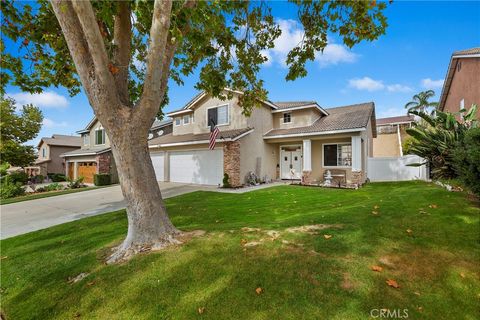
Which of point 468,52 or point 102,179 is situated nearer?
point 468,52

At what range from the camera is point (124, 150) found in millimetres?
4461

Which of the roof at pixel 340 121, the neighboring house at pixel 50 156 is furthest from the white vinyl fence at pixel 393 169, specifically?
the neighboring house at pixel 50 156

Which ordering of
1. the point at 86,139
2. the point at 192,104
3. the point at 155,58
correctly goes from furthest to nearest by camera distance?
the point at 86,139
the point at 192,104
the point at 155,58

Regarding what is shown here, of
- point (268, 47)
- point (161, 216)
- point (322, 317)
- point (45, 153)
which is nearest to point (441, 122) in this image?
point (268, 47)

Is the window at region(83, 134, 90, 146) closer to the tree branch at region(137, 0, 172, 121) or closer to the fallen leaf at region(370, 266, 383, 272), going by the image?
the tree branch at region(137, 0, 172, 121)

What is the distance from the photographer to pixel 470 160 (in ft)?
15.5

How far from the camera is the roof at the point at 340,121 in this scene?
45.7 ft

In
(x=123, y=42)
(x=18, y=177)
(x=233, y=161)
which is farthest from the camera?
(x=18, y=177)

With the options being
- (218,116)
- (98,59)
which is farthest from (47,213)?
(218,116)

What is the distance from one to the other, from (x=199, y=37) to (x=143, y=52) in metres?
4.19

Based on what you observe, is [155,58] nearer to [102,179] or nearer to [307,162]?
[307,162]

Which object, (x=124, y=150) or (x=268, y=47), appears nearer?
(x=124, y=150)

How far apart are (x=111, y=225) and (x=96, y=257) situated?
10.2 ft

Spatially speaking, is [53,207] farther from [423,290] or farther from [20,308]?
[423,290]
